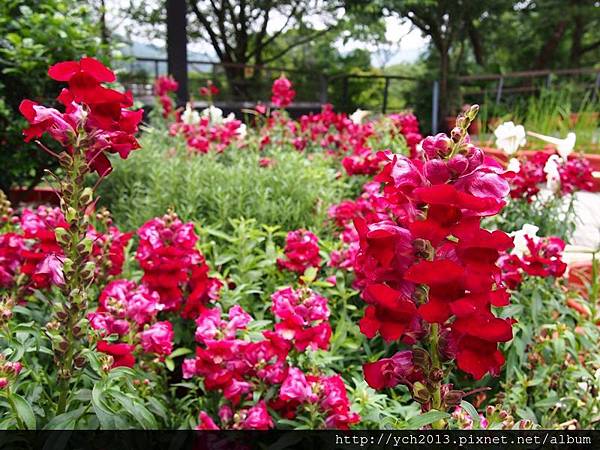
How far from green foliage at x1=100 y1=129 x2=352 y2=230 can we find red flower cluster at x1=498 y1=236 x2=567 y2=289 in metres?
1.14

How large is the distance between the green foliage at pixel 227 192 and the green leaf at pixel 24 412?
5.22 ft

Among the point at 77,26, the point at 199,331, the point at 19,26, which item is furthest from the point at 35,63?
the point at 199,331

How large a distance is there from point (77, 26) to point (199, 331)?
10.7 ft

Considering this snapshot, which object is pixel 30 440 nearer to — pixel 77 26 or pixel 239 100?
pixel 77 26

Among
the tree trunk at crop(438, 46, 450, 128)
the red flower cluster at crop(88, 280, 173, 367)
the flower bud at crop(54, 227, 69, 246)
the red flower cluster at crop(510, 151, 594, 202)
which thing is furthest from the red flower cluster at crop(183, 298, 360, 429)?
the tree trunk at crop(438, 46, 450, 128)

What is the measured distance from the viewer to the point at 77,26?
393 cm

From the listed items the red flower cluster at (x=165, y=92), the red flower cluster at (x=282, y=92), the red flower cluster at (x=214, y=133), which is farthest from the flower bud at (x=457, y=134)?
the red flower cluster at (x=165, y=92)

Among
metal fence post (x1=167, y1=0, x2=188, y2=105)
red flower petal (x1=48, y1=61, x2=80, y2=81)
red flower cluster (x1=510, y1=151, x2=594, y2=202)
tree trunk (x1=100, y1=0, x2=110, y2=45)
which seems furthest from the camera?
metal fence post (x1=167, y1=0, x2=188, y2=105)

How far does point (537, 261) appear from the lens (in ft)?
6.07

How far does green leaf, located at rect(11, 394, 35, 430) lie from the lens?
1102 mm

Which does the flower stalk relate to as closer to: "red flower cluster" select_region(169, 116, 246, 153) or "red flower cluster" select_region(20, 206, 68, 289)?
"red flower cluster" select_region(20, 206, 68, 289)

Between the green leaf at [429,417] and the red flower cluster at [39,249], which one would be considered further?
the red flower cluster at [39,249]

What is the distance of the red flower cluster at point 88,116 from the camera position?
1.05 m

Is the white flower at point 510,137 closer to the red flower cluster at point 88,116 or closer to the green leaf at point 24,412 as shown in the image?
the red flower cluster at point 88,116
